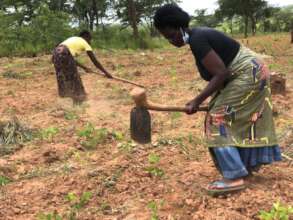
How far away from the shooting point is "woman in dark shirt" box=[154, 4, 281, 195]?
11.9 ft

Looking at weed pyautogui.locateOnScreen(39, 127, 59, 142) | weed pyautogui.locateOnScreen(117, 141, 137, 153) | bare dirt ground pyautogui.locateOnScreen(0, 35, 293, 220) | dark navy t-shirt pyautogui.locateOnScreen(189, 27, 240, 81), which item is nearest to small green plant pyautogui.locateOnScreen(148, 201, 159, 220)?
bare dirt ground pyautogui.locateOnScreen(0, 35, 293, 220)

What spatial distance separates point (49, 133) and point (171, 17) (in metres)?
3.04

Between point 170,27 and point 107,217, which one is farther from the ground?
point 170,27

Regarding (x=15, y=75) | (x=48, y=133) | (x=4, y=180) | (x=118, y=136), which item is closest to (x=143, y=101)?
(x=4, y=180)

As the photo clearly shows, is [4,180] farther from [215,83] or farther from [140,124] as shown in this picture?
[215,83]

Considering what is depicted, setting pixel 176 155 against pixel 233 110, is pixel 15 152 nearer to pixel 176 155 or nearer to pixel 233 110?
pixel 176 155

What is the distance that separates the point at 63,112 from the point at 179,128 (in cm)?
191

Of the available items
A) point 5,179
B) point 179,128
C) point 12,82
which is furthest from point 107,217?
point 12,82

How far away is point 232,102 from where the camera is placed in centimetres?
367

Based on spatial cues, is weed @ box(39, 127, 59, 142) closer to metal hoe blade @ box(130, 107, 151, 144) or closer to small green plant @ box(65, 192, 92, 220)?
metal hoe blade @ box(130, 107, 151, 144)

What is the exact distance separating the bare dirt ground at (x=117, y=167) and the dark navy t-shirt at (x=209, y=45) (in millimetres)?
955

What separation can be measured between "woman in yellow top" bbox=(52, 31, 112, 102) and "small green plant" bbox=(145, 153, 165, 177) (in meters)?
3.81

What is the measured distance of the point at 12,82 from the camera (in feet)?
34.3

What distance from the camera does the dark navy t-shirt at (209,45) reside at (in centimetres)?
354
